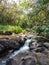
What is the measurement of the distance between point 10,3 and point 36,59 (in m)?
18.4

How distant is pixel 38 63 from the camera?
700cm

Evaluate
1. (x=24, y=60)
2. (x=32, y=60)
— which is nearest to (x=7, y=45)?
(x=24, y=60)

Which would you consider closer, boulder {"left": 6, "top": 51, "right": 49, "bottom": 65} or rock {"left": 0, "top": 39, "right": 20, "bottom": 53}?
boulder {"left": 6, "top": 51, "right": 49, "bottom": 65}

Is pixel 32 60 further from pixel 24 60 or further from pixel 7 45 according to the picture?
pixel 7 45

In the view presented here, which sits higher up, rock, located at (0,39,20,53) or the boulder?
the boulder

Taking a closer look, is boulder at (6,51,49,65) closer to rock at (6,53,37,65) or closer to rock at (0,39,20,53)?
rock at (6,53,37,65)

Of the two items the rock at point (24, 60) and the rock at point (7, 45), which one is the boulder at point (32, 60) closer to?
the rock at point (24, 60)

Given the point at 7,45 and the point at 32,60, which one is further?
the point at 7,45

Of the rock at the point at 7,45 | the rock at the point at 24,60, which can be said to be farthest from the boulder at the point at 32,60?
the rock at the point at 7,45

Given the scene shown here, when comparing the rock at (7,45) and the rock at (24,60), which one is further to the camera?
the rock at (7,45)

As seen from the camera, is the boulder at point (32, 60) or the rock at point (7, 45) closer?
the boulder at point (32, 60)

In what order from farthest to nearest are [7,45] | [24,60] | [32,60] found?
[7,45], [24,60], [32,60]

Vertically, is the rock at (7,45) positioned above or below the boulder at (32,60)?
below

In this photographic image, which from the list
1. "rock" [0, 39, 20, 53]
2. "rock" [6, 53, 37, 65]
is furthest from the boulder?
"rock" [0, 39, 20, 53]
